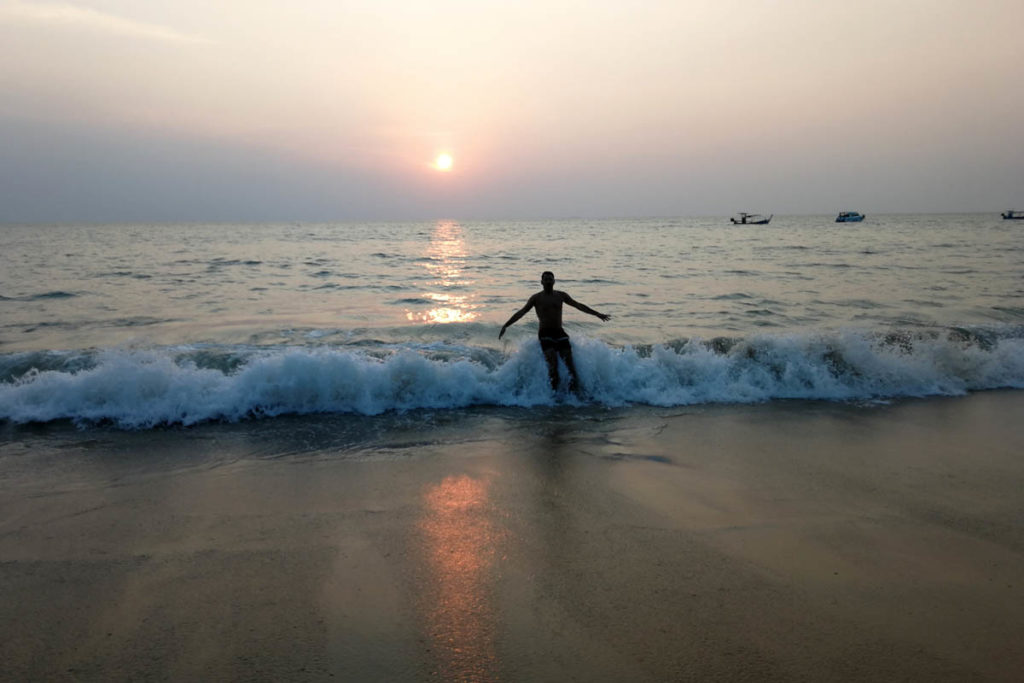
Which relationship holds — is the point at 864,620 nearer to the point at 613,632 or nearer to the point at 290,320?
the point at 613,632

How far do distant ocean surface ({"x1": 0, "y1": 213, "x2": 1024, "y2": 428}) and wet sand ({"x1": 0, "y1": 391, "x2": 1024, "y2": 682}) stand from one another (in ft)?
4.95

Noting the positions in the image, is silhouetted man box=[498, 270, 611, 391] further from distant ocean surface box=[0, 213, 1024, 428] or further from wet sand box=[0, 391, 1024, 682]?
wet sand box=[0, 391, 1024, 682]

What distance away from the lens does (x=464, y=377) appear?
884cm

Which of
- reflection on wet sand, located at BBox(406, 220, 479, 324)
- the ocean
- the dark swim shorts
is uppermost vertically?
the dark swim shorts

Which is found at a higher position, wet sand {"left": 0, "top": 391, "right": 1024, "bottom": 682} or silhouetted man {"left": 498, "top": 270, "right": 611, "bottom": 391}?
silhouetted man {"left": 498, "top": 270, "right": 611, "bottom": 391}

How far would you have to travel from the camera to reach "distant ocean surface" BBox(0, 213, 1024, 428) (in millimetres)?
8312

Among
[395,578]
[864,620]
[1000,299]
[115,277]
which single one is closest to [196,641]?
[395,578]

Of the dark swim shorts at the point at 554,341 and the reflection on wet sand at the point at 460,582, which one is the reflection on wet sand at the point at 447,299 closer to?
the dark swim shorts at the point at 554,341

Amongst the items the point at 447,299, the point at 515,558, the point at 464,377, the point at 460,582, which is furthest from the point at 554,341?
the point at 447,299

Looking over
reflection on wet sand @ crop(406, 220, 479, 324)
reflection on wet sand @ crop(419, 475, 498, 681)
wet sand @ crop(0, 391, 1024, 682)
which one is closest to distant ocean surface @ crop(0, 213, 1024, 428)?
reflection on wet sand @ crop(406, 220, 479, 324)

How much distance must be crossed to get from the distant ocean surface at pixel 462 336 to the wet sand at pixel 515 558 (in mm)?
1510

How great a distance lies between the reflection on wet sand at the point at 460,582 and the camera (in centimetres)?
306

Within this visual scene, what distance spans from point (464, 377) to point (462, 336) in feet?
12.9

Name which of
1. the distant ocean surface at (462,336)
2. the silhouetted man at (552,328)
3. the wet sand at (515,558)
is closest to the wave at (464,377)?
the distant ocean surface at (462,336)
